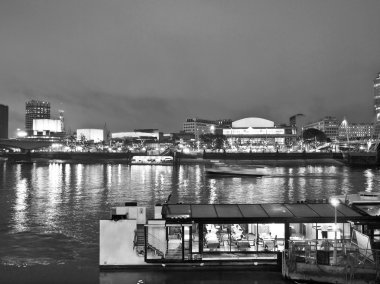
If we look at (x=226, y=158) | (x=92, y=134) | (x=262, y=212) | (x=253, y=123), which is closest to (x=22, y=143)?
(x=226, y=158)

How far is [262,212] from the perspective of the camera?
42.8 ft

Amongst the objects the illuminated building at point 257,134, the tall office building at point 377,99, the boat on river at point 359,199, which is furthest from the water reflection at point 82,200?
the tall office building at point 377,99

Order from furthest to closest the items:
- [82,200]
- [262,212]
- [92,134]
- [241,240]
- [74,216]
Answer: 1. [92,134]
2. [82,200]
3. [74,216]
4. [262,212]
5. [241,240]

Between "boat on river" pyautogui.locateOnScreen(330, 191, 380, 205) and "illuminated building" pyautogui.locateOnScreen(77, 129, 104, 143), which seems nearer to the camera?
"boat on river" pyautogui.locateOnScreen(330, 191, 380, 205)

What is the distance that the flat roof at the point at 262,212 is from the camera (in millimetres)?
12459

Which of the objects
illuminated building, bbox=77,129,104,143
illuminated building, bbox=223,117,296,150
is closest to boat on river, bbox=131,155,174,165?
illuminated building, bbox=223,117,296,150

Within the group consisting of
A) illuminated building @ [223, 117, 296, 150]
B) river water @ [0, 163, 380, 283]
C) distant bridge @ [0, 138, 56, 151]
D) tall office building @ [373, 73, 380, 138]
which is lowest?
river water @ [0, 163, 380, 283]

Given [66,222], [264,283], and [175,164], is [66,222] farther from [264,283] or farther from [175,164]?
[175,164]

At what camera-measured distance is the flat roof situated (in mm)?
12459

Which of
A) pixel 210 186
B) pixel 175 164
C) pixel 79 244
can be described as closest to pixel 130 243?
pixel 79 244

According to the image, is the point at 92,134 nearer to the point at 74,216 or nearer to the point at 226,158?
the point at 226,158

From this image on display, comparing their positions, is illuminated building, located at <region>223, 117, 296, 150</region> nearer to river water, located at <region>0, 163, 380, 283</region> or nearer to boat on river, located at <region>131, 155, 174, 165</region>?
boat on river, located at <region>131, 155, 174, 165</region>

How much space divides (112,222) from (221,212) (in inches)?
139

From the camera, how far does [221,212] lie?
1302cm
